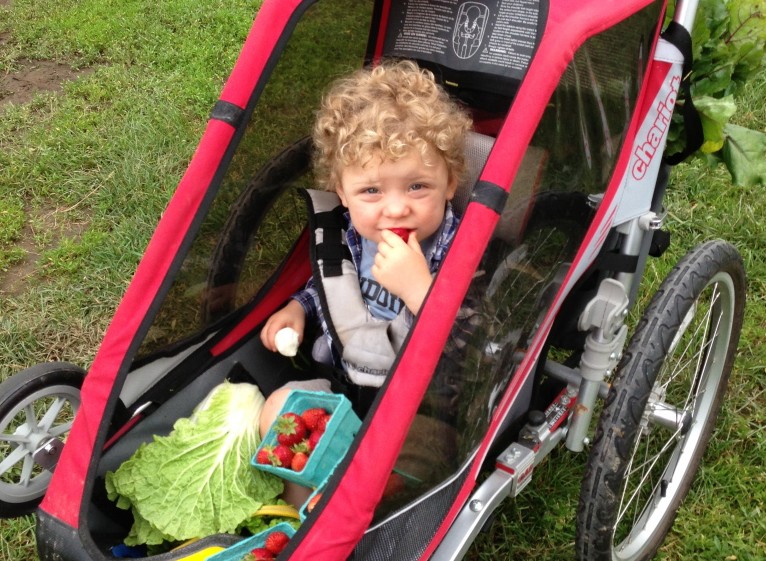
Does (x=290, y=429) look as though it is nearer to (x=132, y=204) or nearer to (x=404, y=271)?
(x=404, y=271)

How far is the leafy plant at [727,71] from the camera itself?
1.80 m

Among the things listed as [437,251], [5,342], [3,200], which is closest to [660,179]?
[437,251]

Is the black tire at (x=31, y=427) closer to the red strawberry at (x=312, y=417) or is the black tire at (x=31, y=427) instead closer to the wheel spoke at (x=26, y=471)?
the wheel spoke at (x=26, y=471)

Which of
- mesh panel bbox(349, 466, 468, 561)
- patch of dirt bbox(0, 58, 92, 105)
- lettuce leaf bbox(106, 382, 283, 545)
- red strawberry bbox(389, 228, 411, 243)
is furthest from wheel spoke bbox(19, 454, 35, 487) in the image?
patch of dirt bbox(0, 58, 92, 105)

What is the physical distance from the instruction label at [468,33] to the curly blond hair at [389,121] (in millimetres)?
87

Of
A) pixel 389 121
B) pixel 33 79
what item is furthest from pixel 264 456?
pixel 33 79

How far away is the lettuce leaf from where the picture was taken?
1577 millimetres

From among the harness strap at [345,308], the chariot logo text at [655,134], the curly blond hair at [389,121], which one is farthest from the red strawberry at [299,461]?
the chariot logo text at [655,134]

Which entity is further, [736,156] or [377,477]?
[736,156]

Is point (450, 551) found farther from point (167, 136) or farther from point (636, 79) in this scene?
point (167, 136)

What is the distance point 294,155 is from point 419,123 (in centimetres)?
45

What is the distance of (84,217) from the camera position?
328cm

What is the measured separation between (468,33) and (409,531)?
1.13 meters

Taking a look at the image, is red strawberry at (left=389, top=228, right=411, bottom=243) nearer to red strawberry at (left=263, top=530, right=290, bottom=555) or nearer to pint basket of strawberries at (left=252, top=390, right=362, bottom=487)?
pint basket of strawberries at (left=252, top=390, right=362, bottom=487)
